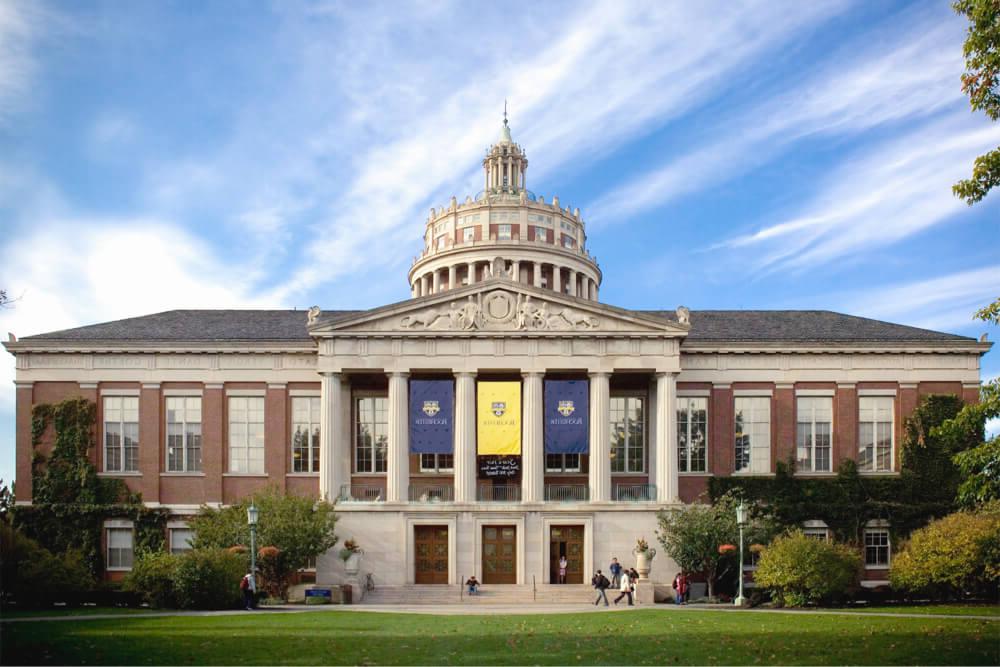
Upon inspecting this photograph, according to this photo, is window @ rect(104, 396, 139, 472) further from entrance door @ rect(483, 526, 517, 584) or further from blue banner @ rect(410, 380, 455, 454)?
entrance door @ rect(483, 526, 517, 584)

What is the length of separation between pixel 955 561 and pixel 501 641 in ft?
75.8

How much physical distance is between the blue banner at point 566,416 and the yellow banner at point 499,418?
1.64 meters

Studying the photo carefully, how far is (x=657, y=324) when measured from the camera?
52.8m

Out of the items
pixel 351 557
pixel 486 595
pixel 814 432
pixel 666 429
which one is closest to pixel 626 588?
pixel 486 595

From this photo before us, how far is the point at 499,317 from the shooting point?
175 ft

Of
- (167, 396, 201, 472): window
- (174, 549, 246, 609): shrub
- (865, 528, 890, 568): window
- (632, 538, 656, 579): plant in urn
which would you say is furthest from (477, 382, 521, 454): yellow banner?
(865, 528, 890, 568): window

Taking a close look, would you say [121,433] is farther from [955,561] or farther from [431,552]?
[955,561]

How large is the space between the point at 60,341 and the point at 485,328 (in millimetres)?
23855

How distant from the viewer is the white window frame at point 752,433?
181 feet

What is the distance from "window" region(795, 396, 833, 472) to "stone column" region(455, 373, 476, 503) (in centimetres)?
1831

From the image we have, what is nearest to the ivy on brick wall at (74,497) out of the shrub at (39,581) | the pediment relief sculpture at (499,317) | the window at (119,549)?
the window at (119,549)

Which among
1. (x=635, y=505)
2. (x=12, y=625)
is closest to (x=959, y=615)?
(x=635, y=505)

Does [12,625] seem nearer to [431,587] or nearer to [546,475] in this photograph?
[431,587]

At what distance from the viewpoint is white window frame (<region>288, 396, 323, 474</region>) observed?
55.8m
